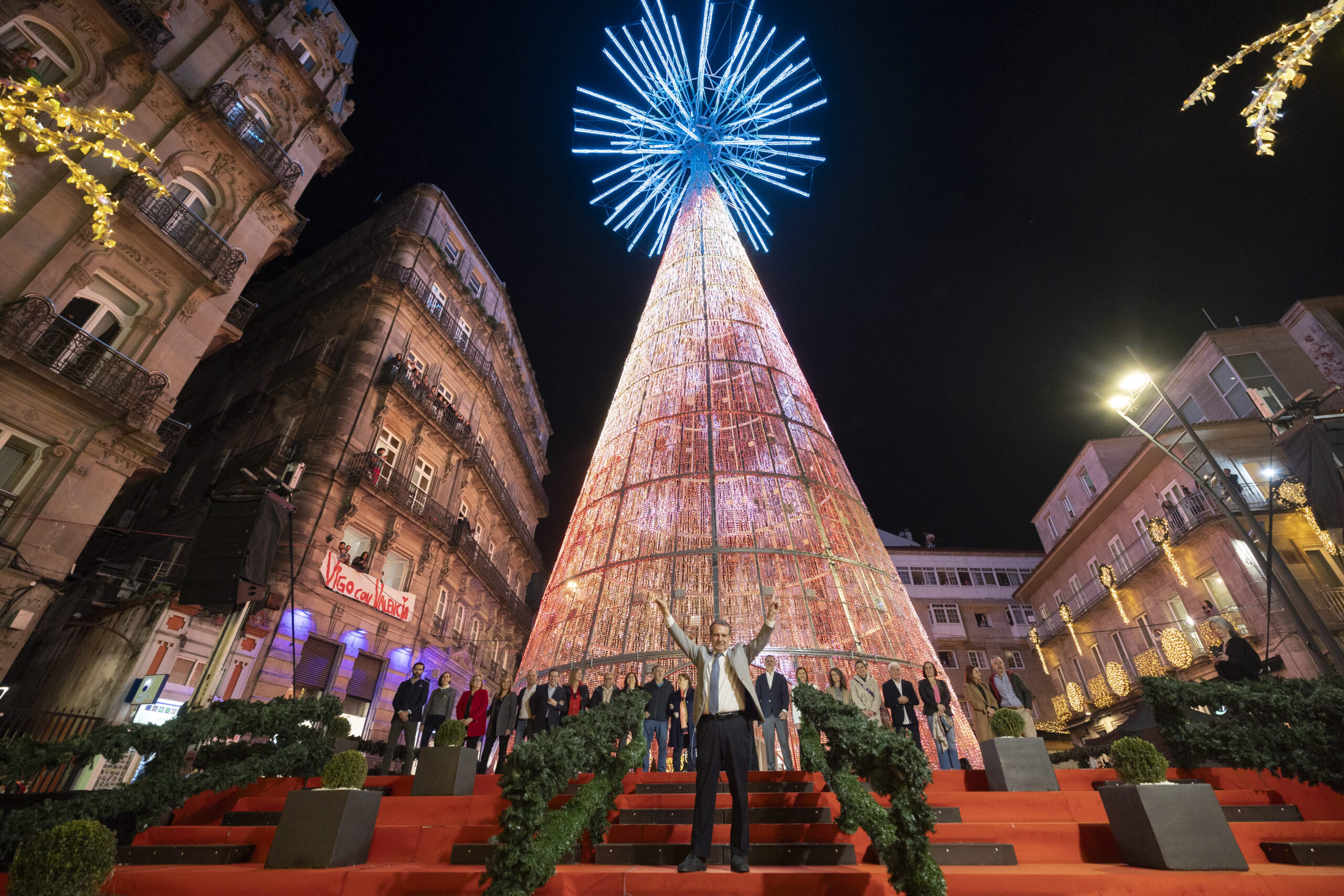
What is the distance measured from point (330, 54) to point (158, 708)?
1907 cm

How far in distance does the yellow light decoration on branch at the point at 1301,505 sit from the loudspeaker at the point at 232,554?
21.7 metres

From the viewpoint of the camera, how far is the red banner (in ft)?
46.1

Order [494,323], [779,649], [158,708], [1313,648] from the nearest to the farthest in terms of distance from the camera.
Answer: [779,649] → [1313,648] → [158,708] → [494,323]

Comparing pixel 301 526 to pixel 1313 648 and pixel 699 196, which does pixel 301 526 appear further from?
pixel 1313 648

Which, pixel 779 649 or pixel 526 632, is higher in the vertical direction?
pixel 526 632

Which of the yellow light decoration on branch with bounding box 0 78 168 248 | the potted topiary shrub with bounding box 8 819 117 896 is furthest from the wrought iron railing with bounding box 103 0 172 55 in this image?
the potted topiary shrub with bounding box 8 819 117 896

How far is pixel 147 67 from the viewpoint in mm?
13031

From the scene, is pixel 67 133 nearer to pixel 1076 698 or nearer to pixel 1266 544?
pixel 1266 544

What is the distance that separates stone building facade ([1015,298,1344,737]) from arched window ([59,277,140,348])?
1008 inches

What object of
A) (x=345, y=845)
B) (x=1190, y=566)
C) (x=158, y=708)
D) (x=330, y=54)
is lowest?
(x=345, y=845)

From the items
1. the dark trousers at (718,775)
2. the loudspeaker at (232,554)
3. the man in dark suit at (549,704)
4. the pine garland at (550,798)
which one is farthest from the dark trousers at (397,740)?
the dark trousers at (718,775)

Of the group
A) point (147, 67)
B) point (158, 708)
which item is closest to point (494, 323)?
point (147, 67)

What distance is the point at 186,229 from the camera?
44.4ft

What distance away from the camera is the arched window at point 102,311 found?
11.8m
